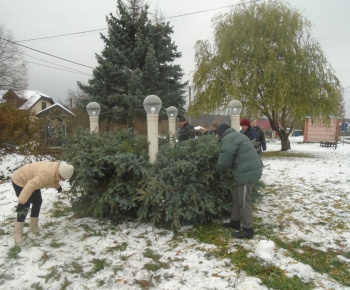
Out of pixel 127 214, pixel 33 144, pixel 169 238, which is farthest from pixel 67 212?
pixel 33 144

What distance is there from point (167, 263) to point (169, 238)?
1.92ft

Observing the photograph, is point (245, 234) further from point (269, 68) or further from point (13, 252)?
point (269, 68)

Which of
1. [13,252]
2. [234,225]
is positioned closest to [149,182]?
[234,225]

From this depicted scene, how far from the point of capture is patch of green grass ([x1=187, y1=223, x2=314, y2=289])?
2678mm

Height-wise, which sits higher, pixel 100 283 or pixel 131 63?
pixel 131 63

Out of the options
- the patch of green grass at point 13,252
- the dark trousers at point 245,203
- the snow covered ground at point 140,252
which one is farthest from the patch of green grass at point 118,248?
the dark trousers at point 245,203

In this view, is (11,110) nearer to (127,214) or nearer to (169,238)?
(127,214)

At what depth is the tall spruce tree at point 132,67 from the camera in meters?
15.6

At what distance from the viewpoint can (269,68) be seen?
13.0 m

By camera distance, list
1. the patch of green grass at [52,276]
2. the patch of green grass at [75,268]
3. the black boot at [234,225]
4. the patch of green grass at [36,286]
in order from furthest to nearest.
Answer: the black boot at [234,225] < the patch of green grass at [75,268] < the patch of green grass at [52,276] < the patch of green grass at [36,286]

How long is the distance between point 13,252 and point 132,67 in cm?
1460

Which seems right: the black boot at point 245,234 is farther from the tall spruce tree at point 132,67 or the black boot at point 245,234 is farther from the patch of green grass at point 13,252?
the tall spruce tree at point 132,67

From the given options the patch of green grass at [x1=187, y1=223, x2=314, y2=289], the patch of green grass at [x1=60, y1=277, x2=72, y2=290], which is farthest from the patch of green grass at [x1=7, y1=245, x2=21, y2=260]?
the patch of green grass at [x1=187, y1=223, x2=314, y2=289]

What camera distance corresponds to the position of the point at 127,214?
4156 mm
